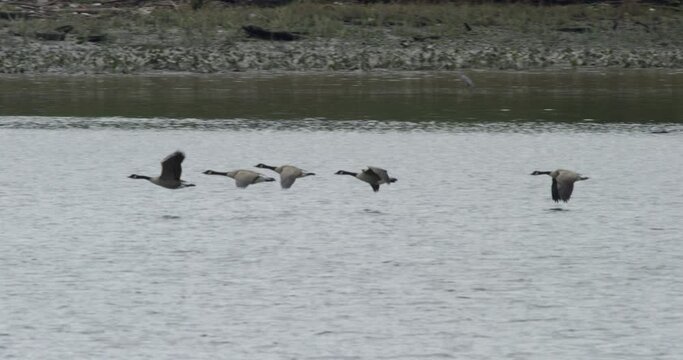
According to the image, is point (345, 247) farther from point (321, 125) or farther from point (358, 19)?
point (358, 19)

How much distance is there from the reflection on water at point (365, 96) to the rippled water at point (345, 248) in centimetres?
197

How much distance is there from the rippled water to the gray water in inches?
1.4

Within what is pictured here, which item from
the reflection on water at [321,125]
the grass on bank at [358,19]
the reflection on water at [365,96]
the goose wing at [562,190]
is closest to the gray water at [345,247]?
the reflection on water at [321,125]

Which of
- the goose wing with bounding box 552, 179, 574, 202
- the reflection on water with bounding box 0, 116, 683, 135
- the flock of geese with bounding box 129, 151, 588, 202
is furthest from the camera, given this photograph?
the reflection on water with bounding box 0, 116, 683, 135

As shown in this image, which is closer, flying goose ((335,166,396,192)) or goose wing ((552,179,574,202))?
goose wing ((552,179,574,202))

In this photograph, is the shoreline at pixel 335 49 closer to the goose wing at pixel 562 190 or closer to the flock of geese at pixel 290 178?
the flock of geese at pixel 290 178

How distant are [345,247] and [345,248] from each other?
63 mm

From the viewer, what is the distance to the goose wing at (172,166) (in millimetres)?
17567

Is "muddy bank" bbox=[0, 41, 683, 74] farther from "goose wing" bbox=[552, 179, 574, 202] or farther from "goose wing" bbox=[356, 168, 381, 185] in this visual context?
"goose wing" bbox=[552, 179, 574, 202]

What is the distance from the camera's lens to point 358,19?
38.3 metres

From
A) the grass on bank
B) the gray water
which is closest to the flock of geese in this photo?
the gray water

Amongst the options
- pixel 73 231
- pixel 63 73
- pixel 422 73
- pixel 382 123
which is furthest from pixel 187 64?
pixel 73 231

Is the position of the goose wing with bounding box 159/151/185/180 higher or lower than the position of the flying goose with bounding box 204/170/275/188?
higher

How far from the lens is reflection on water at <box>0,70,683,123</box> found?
2888 cm
